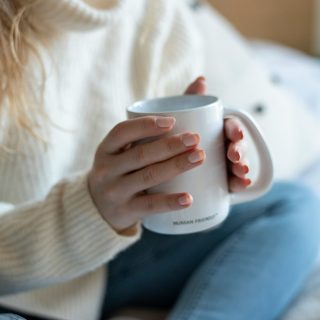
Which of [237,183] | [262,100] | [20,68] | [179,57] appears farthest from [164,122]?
[262,100]

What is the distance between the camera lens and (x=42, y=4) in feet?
1.99

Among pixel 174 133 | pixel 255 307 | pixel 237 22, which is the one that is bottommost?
pixel 255 307

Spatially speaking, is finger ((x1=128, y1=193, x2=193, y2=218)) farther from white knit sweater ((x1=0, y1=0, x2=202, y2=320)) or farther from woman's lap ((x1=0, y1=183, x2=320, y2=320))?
woman's lap ((x1=0, y1=183, x2=320, y2=320))

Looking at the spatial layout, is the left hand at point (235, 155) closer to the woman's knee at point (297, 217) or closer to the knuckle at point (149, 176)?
the knuckle at point (149, 176)

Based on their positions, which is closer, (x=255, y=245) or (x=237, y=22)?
(x=255, y=245)

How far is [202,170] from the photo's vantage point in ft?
1.64

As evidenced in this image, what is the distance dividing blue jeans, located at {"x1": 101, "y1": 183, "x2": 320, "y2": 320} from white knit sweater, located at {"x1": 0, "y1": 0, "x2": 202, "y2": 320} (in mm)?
49

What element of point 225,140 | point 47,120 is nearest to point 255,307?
point 225,140

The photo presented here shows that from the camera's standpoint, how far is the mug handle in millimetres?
526

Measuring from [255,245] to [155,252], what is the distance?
0.13 m

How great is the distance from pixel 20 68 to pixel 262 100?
21.1 inches

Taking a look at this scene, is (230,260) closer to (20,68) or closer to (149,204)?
(149,204)

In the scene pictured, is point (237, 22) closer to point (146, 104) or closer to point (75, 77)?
point (75, 77)

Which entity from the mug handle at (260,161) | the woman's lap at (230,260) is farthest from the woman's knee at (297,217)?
the mug handle at (260,161)
